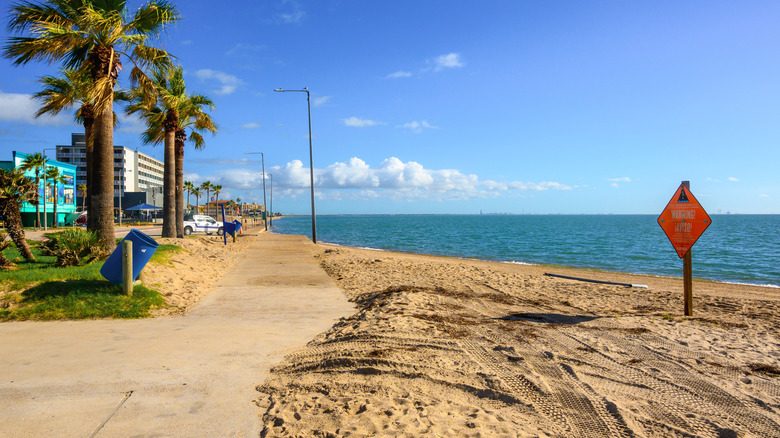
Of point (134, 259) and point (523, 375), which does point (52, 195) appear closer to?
point (134, 259)

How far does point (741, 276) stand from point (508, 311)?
A: 1879 centimetres

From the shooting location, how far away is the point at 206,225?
34.8 m

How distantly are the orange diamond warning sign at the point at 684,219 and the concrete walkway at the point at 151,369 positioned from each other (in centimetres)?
633

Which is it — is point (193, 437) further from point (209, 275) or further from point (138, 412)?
point (209, 275)

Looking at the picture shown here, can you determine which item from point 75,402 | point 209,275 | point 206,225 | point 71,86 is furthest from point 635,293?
point 206,225

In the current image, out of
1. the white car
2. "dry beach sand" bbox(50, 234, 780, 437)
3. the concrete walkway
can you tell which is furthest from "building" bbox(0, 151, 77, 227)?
"dry beach sand" bbox(50, 234, 780, 437)

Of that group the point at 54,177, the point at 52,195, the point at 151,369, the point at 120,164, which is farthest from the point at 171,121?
the point at 120,164

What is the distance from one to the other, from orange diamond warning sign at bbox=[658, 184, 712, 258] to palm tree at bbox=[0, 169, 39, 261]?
47.0ft

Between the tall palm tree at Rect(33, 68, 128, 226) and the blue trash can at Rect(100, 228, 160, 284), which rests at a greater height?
the tall palm tree at Rect(33, 68, 128, 226)

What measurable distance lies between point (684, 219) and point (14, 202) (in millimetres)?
14881

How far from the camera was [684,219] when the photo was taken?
817 centimetres

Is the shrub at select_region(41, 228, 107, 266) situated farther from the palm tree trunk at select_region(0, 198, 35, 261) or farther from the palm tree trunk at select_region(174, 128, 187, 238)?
the palm tree trunk at select_region(174, 128, 187, 238)

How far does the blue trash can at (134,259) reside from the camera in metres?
8.49

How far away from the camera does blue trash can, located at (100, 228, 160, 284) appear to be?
849cm
